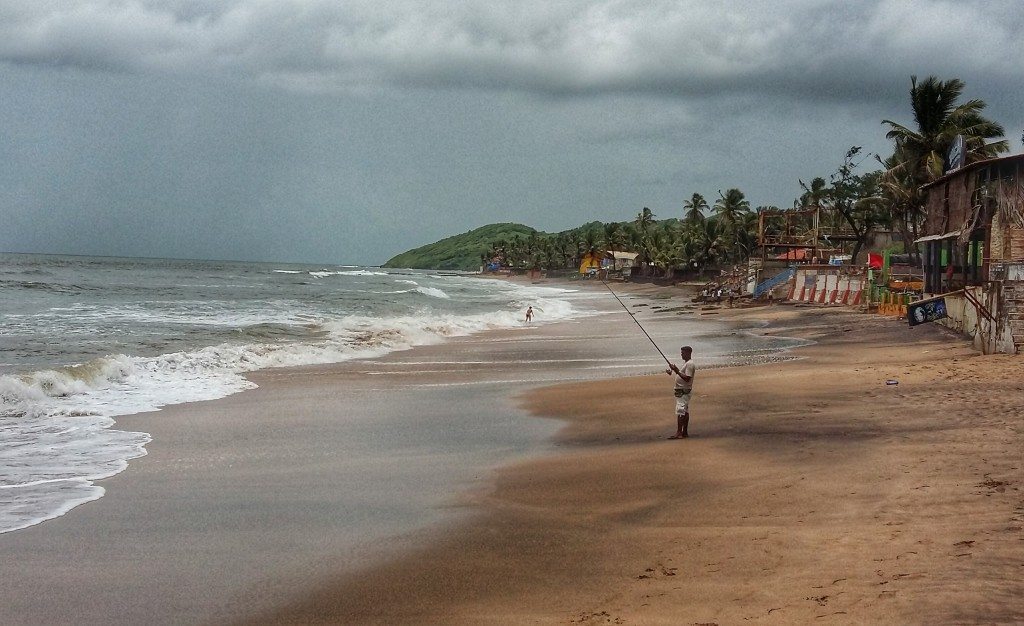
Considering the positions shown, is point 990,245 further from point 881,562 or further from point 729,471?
point 881,562

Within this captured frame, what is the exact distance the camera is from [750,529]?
7336 mm

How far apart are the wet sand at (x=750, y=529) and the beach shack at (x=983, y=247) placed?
380 centimetres

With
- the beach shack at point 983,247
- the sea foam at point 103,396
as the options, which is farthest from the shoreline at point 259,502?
the beach shack at point 983,247

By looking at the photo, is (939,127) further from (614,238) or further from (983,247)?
(614,238)

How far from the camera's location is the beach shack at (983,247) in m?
16.6

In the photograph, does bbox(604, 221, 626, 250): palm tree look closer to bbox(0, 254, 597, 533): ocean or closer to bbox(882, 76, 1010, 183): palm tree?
bbox(0, 254, 597, 533): ocean

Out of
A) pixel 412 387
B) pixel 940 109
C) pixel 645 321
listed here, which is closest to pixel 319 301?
pixel 645 321

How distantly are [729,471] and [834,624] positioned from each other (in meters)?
4.40

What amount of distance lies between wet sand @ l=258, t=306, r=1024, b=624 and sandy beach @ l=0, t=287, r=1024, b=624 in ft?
0.09

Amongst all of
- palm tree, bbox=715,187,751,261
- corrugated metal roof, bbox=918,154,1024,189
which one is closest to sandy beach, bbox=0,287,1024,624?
corrugated metal roof, bbox=918,154,1024,189

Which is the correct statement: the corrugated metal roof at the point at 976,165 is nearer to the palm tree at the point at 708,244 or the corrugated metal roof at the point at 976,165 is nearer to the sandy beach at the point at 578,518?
the sandy beach at the point at 578,518

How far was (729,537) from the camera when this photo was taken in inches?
283

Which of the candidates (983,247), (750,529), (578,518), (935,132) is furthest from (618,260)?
(750,529)

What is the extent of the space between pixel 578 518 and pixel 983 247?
2155cm
